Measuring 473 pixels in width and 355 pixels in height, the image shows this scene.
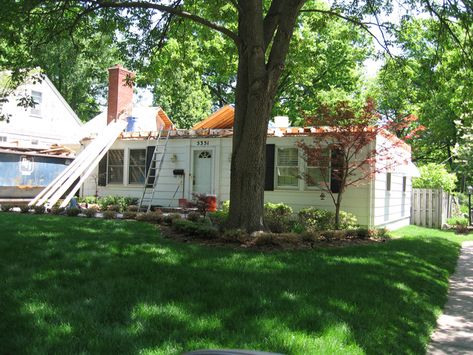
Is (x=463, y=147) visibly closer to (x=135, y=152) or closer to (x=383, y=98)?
(x=383, y=98)

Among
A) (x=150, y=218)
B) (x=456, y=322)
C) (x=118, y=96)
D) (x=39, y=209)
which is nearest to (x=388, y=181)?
(x=150, y=218)

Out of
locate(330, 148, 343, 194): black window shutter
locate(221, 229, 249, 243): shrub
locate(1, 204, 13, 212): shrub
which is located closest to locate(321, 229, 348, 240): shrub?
locate(221, 229, 249, 243): shrub

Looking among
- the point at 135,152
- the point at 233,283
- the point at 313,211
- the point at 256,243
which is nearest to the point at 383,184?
the point at 313,211

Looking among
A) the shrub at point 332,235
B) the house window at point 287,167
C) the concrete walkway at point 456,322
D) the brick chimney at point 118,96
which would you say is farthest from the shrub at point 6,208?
the concrete walkway at point 456,322

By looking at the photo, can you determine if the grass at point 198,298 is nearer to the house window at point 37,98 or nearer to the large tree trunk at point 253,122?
the large tree trunk at point 253,122

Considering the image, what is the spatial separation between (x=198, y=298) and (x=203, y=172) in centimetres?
Answer: 1189

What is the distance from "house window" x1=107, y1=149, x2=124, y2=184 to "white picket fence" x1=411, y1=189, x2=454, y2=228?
41.1 ft

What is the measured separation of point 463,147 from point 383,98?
12465 mm

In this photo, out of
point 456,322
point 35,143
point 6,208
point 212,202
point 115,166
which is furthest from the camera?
point 35,143

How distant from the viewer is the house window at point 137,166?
17.9 metres

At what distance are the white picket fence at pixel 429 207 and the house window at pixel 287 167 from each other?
7630 millimetres

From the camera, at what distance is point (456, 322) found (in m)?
5.49

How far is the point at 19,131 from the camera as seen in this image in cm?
2425

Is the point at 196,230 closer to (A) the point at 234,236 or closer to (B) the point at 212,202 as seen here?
(A) the point at 234,236
